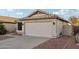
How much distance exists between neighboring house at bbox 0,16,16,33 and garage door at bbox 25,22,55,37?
27cm

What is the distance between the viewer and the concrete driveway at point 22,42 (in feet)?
10.9

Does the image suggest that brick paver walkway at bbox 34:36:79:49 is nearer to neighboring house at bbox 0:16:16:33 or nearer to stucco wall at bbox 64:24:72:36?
stucco wall at bbox 64:24:72:36

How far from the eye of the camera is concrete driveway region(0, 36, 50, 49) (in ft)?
10.9

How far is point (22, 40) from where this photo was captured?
340 centimetres

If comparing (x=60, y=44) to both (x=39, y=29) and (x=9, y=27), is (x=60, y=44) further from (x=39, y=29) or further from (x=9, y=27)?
(x=9, y=27)

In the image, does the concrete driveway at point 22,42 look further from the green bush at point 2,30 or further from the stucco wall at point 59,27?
the stucco wall at point 59,27

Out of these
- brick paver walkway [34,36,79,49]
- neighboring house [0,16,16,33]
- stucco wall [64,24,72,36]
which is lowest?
brick paver walkway [34,36,79,49]

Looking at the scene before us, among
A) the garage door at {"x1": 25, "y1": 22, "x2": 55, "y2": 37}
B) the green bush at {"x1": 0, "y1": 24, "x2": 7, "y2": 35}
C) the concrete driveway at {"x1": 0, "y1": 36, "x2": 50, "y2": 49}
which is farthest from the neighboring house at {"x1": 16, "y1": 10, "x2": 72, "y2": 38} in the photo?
the green bush at {"x1": 0, "y1": 24, "x2": 7, "y2": 35}

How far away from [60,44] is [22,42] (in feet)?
2.55

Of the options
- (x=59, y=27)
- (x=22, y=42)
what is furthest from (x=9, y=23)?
(x=59, y=27)

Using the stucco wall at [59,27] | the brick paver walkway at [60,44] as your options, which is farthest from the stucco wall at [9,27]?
the stucco wall at [59,27]
